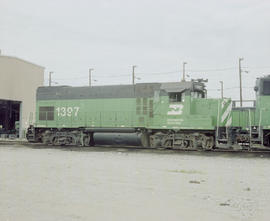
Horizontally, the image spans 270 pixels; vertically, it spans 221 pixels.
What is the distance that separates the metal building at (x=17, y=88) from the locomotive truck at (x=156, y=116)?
323 inches

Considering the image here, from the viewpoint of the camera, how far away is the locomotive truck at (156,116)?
12.4 m

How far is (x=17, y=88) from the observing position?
24453mm

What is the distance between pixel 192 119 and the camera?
509 inches

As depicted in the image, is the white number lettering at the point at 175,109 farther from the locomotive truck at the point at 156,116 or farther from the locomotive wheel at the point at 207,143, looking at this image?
the locomotive wheel at the point at 207,143

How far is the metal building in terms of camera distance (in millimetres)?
23742

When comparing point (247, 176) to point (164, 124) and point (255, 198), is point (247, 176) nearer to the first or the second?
point (255, 198)

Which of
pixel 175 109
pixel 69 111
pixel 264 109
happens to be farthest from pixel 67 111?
pixel 264 109

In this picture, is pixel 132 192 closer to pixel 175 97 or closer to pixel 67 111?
pixel 175 97

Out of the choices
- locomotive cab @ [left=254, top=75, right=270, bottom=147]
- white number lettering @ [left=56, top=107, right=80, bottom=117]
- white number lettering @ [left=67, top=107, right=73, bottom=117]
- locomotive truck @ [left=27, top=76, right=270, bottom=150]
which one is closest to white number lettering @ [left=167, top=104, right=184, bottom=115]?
locomotive truck @ [left=27, top=76, right=270, bottom=150]

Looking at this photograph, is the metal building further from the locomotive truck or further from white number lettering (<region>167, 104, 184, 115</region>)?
white number lettering (<region>167, 104, 184, 115</region>)

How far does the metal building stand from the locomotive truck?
27.0 feet

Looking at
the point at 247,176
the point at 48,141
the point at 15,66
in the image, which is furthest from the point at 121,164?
the point at 15,66

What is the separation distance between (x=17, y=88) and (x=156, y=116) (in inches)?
622

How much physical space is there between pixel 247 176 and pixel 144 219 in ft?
14.0
